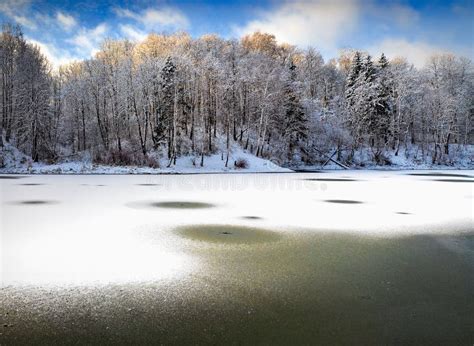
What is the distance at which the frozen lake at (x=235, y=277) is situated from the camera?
13.2 ft

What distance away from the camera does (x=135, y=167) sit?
1313 inches

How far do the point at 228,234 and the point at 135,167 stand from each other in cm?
2605

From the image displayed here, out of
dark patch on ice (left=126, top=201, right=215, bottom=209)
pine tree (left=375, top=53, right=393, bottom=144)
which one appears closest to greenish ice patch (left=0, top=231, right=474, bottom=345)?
dark patch on ice (left=126, top=201, right=215, bottom=209)

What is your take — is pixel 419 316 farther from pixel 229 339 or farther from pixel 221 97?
pixel 221 97

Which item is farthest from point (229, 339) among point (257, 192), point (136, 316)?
point (257, 192)

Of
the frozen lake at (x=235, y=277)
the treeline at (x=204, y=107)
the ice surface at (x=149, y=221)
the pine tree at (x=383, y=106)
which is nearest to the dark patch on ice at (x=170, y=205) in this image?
the ice surface at (x=149, y=221)

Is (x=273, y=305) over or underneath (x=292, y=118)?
underneath

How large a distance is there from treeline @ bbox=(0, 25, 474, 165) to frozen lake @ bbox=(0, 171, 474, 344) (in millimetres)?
26987

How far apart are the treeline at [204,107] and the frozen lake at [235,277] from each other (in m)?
27.0

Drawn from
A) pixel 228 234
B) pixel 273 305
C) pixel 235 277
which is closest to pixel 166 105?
pixel 228 234

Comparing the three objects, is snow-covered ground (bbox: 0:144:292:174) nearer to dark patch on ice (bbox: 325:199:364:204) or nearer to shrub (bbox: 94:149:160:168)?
shrub (bbox: 94:149:160:168)

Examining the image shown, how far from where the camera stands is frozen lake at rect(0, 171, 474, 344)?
4020mm

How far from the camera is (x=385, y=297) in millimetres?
4988

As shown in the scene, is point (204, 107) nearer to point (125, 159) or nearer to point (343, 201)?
point (125, 159)
